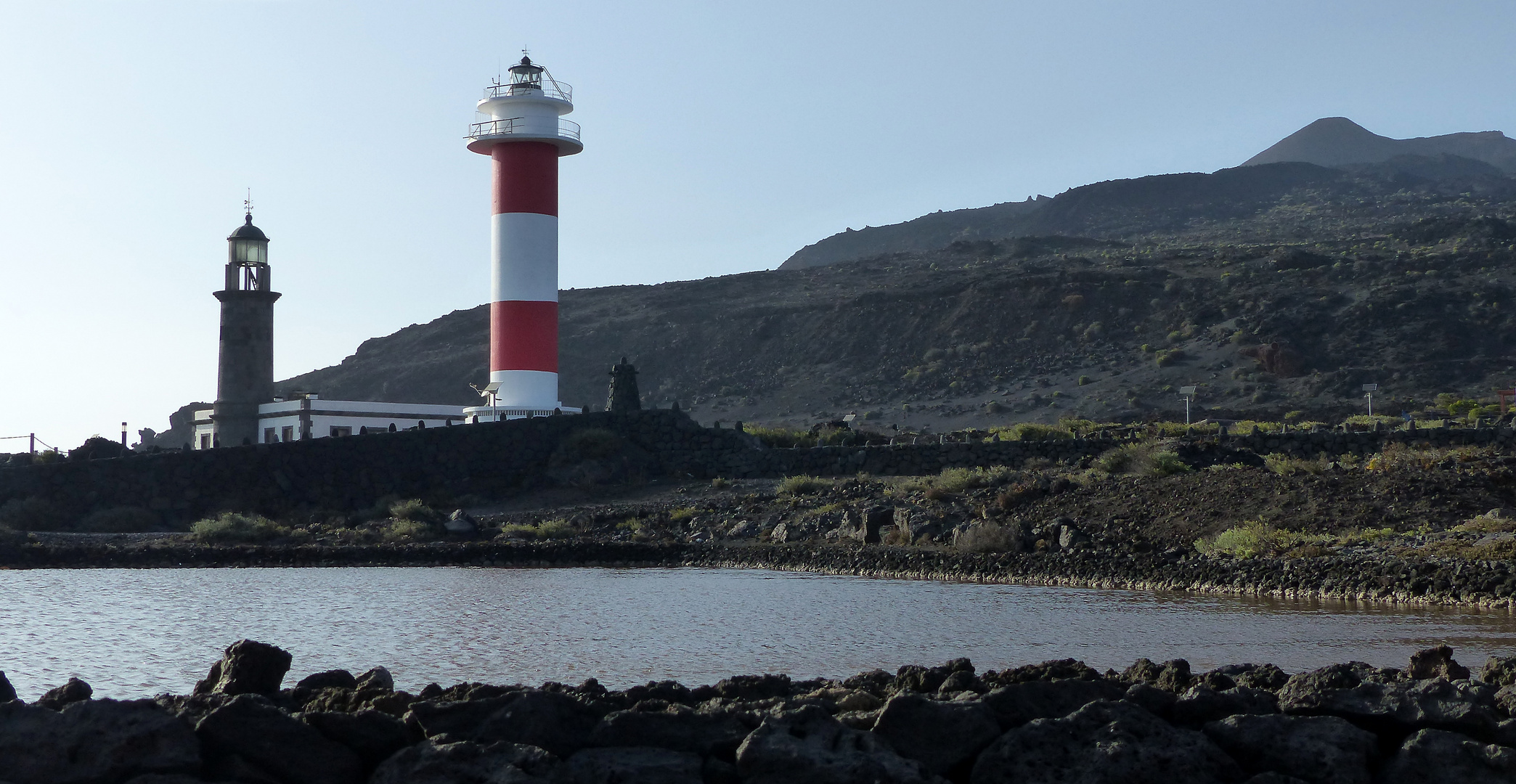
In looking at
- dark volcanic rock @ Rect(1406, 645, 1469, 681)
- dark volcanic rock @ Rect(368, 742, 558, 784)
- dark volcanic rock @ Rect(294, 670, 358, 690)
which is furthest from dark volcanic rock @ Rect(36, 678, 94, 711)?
dark volcanic rock @ Rect(1406, 645, 1469, 681)

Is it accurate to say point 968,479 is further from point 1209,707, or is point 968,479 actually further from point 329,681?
point 1209,707

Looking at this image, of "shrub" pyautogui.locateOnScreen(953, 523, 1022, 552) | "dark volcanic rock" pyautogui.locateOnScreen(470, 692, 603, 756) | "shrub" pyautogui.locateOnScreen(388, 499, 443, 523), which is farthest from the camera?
"shrub" pyautogui.locateOnScreen(388, 499, 443, 523)

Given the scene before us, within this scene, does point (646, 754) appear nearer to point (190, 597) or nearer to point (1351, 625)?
point (1351, 625)

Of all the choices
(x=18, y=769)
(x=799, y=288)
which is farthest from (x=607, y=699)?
(x=799, y=288)

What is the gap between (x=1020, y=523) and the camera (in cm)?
2148

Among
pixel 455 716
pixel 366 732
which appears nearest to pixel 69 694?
pixel 366 732

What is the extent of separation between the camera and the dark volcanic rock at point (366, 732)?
6.17m

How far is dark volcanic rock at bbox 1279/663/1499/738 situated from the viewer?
6.33m

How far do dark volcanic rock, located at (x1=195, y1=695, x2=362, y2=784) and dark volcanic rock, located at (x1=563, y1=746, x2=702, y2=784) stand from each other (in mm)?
995

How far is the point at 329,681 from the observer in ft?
25.9

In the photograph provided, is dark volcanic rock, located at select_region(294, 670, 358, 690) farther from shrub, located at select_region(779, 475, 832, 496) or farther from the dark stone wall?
the dark stone wall

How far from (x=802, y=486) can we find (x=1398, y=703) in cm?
2269

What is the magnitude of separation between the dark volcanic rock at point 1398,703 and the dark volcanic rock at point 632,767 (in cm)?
288

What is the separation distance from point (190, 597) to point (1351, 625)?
13.3 metres
